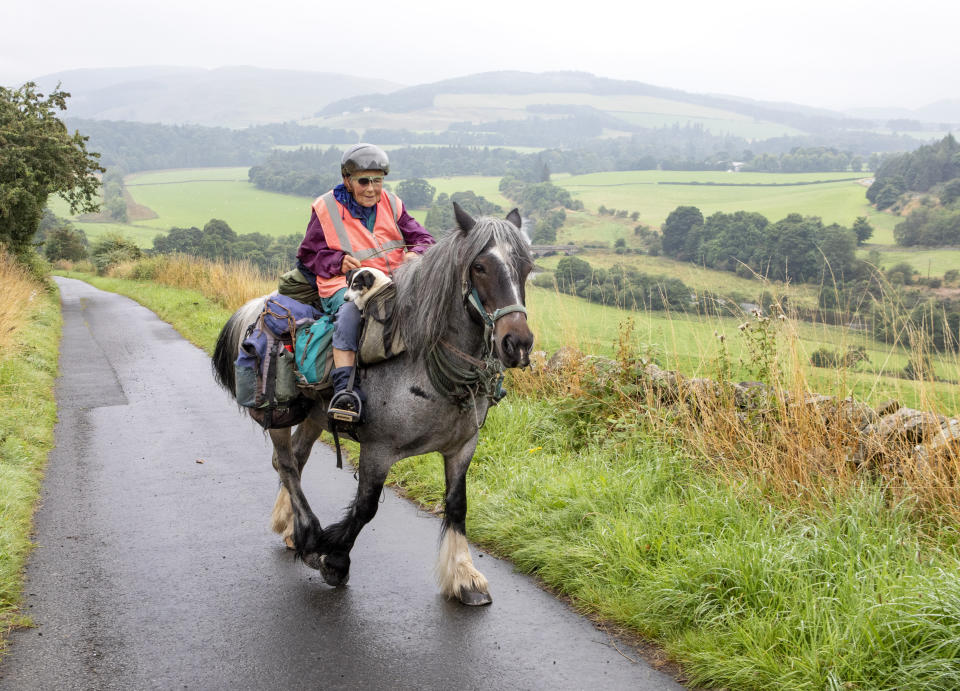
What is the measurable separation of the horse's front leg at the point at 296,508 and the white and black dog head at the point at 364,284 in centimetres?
133

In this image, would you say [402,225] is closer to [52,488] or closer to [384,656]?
[384,656]

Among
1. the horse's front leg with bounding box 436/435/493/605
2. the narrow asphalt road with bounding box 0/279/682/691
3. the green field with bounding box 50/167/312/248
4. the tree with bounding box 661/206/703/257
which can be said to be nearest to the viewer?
the narrow asphalt road with bounding box 0/279/682/691

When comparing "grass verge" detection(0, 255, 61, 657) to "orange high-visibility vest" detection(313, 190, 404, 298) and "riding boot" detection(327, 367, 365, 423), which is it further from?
"orange high-visibility vest" detection(313, 190, 404, 298)

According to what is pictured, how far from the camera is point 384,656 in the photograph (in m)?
3.57

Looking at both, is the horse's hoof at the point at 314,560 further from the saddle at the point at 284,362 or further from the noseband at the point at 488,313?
the noseband at the point at 488,313

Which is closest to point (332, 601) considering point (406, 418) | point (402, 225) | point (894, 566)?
point (406, 418)

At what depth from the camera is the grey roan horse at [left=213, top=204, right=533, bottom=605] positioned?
3443 mm

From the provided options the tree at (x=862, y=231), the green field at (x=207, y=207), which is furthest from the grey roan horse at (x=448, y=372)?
the green field at (x=207, y=207)

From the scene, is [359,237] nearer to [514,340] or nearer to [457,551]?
[514,340]

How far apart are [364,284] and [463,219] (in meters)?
0.79

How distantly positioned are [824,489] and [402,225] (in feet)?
10.4

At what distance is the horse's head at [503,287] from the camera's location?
127 inches

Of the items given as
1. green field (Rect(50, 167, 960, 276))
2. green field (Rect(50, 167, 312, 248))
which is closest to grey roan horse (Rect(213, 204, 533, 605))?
green field (Rect(50, 167, 960, 276))

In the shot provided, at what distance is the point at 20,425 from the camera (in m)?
7.33
